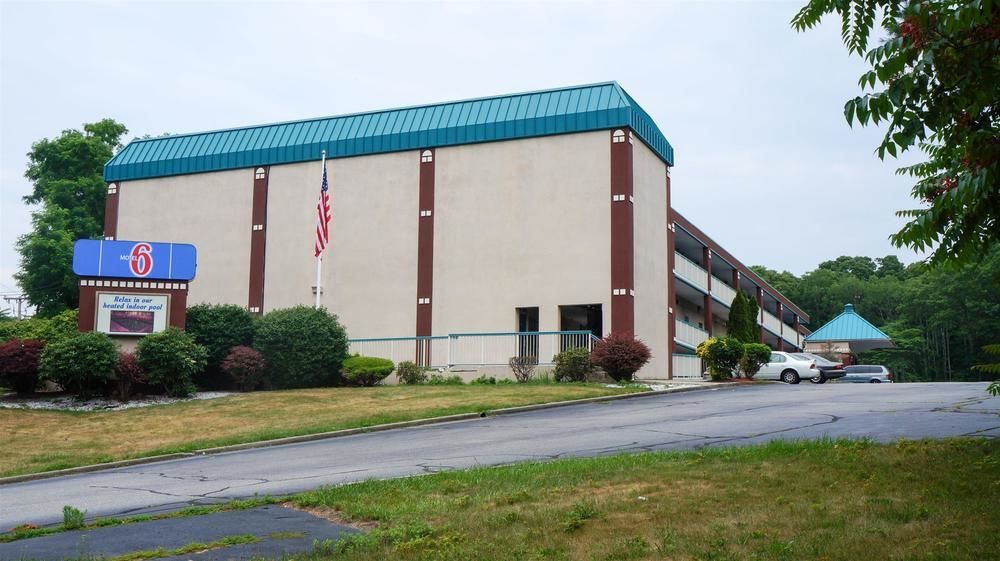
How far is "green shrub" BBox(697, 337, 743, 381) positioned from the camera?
31781 mm

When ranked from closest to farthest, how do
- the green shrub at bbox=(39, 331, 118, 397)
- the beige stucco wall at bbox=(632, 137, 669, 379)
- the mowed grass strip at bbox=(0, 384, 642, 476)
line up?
the mowed grass strip at bbox=(0, 384, 642, 476), the green shrub at bbox=(39, 331, 118, 397), the beige stucco wall at bbox=(632, 137, 669, 379)

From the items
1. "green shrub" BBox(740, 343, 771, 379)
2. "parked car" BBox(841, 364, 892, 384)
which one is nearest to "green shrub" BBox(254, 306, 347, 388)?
"green shrub" BBox(740, 343, 771, 379)

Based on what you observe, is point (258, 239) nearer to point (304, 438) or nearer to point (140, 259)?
point (140, 259)

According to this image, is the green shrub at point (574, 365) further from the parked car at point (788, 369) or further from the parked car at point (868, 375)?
the parked car at point (868, 375)

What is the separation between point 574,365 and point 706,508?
67.6 ft

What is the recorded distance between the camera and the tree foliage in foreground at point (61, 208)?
49.5 metres

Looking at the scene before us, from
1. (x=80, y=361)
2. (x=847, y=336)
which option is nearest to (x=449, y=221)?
(x=80, y=361)

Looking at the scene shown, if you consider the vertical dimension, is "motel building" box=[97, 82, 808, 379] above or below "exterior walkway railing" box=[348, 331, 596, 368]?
above

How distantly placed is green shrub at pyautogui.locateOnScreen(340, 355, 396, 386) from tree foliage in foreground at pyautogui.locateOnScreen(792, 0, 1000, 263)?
2427 cm

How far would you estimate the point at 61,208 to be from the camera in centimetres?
5062

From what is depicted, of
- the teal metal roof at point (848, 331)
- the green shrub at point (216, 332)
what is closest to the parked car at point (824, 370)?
the green shrub at point (216, 332)

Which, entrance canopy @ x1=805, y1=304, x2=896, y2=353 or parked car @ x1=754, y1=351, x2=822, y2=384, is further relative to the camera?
entrance canopy @ x1=805, y1=304, x2=896, y2=353

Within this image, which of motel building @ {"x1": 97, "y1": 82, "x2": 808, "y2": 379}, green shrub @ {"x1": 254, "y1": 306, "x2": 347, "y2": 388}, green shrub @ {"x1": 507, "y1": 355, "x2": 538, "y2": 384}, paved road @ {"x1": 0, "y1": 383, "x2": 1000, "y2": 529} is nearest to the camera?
paved road @ {"x1": 0, "y1": 383, "x2": 1000, "y2": 529}

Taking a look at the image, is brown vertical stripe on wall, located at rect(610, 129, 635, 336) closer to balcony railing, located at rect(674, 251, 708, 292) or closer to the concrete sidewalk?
balcony railing, located at rect(674, 251, 708, 292)
